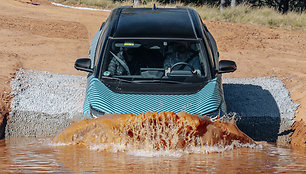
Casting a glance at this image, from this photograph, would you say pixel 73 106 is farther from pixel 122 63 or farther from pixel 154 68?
pixel 154 68

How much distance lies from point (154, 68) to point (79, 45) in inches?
339

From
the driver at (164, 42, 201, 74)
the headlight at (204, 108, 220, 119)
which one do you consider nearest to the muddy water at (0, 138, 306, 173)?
the headlight at (204, 108, 220, 119)

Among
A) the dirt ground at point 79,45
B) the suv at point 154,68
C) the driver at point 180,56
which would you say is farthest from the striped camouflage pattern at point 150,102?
the dirt ground at point 79,45

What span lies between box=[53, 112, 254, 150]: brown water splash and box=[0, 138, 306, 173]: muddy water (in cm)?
13

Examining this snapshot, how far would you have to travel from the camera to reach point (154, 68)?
7.19 m

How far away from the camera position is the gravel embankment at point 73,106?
8445 mm

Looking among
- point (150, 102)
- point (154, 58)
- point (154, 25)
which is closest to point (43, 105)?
point (154, 58)

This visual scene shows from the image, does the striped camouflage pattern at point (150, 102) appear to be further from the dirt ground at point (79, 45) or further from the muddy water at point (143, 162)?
the dirt ground at point (79, 45)

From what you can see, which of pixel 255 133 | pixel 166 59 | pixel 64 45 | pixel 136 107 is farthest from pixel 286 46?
pixel 136 107

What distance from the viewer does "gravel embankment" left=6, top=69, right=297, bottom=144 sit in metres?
8.45

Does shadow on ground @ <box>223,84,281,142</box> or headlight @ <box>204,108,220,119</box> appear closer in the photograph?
headlight @ <box>204,108,220,119</box>

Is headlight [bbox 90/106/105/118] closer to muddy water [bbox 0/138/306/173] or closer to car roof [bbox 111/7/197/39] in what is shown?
muddy water [bbox 0/138/306/173]

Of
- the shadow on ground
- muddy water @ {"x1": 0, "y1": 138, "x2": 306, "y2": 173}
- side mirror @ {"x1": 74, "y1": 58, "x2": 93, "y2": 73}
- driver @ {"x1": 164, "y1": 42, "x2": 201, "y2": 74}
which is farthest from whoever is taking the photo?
the shadow on ground

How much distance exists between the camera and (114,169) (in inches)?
215
